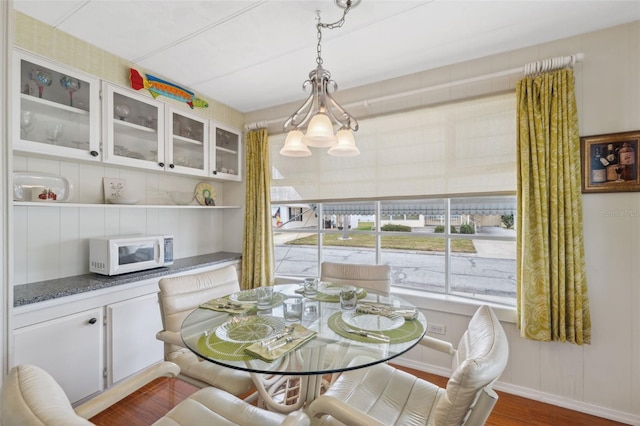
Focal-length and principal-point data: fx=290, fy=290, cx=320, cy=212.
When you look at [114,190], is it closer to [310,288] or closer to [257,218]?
[257,218]

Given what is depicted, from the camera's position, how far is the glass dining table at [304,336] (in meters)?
1.12

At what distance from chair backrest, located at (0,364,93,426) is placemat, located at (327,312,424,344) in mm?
955

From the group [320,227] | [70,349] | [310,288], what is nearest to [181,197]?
[320,227]

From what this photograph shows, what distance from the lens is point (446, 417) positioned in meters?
0.89

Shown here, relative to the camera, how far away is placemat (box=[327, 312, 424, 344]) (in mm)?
1286

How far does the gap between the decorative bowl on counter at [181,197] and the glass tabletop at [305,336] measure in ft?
5.54

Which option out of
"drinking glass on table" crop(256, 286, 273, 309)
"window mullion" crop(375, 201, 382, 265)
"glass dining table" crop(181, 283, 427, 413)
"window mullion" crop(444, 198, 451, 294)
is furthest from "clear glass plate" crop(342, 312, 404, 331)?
"window mullion" crop(375, 201, 382, 265)

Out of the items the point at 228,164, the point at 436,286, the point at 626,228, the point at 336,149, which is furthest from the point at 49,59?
the point at 626,228

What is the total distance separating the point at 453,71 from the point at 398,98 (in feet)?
1.50

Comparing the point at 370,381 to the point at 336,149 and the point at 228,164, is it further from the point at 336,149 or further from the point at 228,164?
the point at 228,164

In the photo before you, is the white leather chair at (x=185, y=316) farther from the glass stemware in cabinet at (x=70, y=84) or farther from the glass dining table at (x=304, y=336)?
the glass stemware in cabinet at (x=70, y=84)

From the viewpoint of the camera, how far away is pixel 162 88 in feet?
8.27

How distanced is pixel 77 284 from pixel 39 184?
0.75 meters

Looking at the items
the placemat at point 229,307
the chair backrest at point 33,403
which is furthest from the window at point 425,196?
the chair backrest at point 33,403
